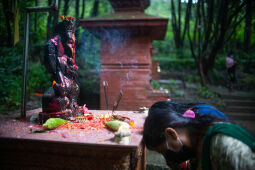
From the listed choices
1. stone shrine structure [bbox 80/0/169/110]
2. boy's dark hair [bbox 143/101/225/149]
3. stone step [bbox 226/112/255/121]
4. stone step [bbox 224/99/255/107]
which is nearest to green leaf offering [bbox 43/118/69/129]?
boy's dark hair [bbox 143/101/225/149]

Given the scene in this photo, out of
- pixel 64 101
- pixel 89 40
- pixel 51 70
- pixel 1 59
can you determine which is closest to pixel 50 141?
pixel 64 101

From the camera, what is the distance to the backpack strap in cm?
98

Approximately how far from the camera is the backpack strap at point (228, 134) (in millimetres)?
983

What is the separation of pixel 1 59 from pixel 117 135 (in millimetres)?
5609

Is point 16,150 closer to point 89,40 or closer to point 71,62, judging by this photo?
point 71,62

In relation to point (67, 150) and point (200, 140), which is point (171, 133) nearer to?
point (200, 140)

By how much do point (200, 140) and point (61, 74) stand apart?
5.08ft

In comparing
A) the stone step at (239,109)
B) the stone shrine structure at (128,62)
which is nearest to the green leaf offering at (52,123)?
the stone shrine structure at (128,62)

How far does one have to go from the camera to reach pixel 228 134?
1022 mm

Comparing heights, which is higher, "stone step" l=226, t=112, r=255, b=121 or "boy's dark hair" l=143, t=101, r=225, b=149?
"boy's dark hair" l=143, t=101, r=225, b=149

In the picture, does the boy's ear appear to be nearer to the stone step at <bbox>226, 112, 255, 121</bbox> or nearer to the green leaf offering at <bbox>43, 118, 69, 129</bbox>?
the green leaf offering at <bbox>43, 118, 69, 129</bbox>

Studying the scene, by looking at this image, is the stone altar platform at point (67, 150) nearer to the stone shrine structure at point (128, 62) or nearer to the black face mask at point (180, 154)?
the black face mask at point (180, 154)

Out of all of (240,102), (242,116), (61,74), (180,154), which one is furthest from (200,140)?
(240,102)

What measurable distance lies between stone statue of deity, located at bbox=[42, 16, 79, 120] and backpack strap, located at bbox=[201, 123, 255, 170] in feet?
4.81
